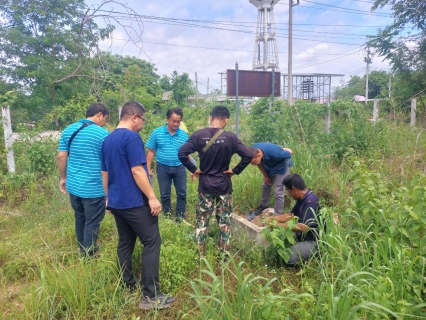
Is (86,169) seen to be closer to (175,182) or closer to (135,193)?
(135,193)

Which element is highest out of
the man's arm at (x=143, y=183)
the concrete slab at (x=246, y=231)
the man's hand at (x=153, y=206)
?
the man's arm at (x=143, y=183)

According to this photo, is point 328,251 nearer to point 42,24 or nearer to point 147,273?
point 147,273

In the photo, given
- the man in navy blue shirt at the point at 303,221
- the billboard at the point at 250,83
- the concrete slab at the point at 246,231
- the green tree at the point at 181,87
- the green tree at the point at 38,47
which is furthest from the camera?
the green tree at the point at 181,87

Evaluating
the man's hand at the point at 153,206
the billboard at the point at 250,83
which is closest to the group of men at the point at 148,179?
the man's hand at the point at 153,206

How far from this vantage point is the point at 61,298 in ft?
7.30

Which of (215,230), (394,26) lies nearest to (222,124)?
(215,230)

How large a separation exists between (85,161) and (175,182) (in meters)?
1.37

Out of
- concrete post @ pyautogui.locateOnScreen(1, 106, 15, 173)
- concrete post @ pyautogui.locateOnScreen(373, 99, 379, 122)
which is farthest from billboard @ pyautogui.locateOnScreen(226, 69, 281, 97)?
concrete post @ pyautogui.locateOnScreen(1, 106, 15, 173)

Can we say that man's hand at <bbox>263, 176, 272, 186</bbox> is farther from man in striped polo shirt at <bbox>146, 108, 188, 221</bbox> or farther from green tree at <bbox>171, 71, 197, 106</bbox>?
green tree at <bbox>171, 71, 197, 106</bbox>

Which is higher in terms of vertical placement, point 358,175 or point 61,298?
point 358,175

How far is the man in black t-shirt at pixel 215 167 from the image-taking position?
2.91 meters

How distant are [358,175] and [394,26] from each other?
38.6 ft

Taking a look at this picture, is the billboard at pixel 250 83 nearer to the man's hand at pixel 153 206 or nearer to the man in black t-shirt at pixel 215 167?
the man in black t-shirt at pixel 215 167

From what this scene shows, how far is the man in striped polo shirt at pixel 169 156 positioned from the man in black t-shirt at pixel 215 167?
0.84 m
